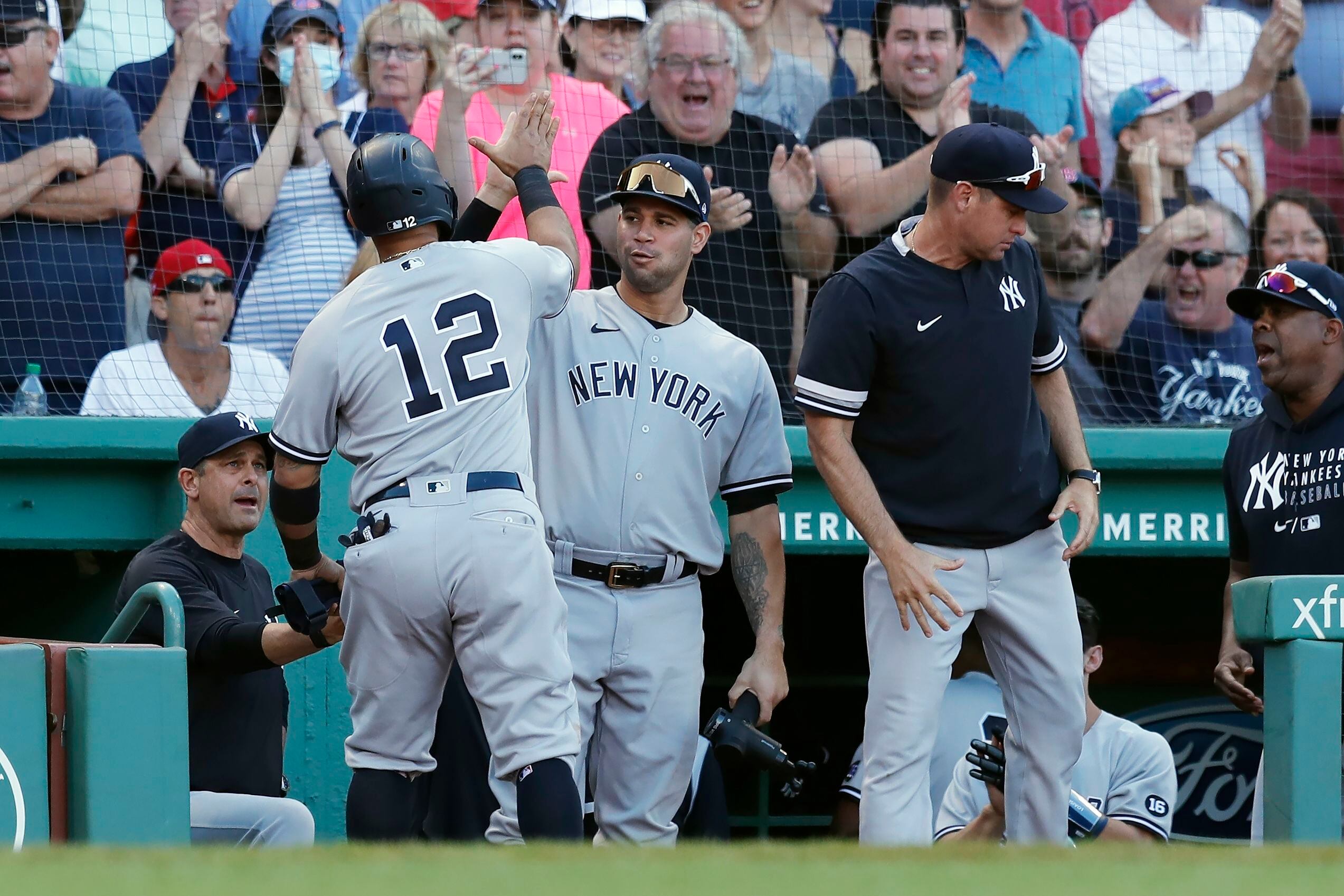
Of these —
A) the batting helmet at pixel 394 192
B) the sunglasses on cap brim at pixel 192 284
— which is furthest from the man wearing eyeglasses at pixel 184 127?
the batting helmet at pixel 394 192

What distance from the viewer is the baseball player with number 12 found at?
3150mm

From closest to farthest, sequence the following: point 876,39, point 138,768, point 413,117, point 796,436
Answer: point 138,768 < point 796,436 < point 413,117 < point 876,39

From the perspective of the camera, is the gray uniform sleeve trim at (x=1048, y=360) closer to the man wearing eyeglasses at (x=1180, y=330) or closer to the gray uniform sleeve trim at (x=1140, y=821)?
the gray uniform sleeve trim at (x=1140, y=821)

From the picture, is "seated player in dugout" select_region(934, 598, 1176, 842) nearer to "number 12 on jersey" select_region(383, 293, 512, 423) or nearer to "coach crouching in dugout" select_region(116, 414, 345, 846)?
"coach crouching in dugout" select_region(116, 414, 345, 846)

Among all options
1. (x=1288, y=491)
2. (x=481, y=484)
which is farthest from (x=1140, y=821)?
(x=481, y=484)

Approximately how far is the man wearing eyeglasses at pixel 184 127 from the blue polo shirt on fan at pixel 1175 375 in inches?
121

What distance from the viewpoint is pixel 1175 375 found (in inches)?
231

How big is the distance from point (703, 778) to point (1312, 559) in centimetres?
165

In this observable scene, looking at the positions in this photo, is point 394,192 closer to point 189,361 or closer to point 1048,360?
point 1048,360

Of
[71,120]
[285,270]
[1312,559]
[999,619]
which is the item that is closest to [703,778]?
[999,619]

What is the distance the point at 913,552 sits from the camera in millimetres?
3404

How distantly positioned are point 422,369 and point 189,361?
7.04ft

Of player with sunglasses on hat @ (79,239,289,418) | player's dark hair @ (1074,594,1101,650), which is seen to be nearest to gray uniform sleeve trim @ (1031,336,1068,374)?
player's dark hair @ (1074,594,1101,650)

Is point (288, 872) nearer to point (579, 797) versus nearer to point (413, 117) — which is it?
point (579, 797)
